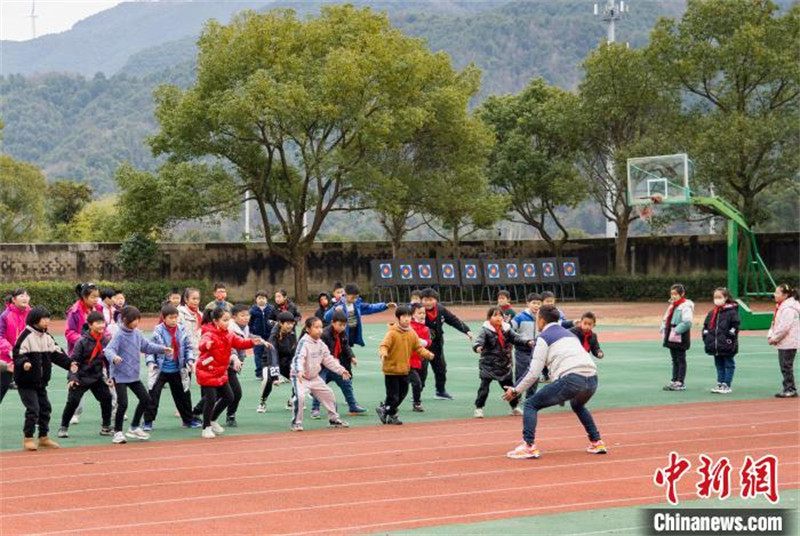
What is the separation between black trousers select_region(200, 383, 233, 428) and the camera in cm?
1451

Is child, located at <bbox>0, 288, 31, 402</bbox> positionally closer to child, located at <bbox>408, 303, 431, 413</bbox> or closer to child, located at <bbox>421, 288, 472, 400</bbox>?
child, located at <bbox>408, 303, 431, 413</bbox>

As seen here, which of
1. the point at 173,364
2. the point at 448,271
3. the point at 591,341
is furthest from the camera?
the point at 448,271

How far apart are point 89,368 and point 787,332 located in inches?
381

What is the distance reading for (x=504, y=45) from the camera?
149 meters

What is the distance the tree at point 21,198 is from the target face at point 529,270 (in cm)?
3220

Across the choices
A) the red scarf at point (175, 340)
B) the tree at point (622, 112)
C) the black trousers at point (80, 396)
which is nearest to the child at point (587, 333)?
the red scarf at point (175, 340)

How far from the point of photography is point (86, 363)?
14.2 metres

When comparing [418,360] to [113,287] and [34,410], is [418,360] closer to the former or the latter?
[34,410]

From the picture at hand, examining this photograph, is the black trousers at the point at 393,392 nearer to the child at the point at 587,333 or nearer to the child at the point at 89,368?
the child at the point at 587,333

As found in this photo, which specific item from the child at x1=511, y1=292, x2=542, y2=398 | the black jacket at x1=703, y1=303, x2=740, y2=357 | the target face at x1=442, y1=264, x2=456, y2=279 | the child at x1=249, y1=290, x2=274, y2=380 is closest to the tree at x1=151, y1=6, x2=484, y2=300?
the target face at x1=442, y1=264, x2=456, y2=279

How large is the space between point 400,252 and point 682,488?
1688 inches

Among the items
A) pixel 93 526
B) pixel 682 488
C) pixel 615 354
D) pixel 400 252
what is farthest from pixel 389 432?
pixel 400 252

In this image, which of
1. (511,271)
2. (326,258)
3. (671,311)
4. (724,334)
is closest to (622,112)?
(511,271)

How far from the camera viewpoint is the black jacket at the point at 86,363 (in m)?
14.2
